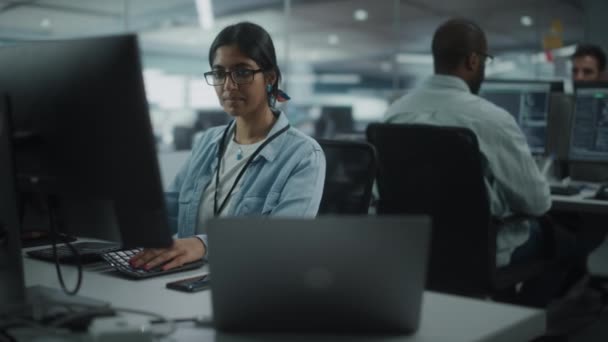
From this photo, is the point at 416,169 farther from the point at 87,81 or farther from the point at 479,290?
the point at 87,81

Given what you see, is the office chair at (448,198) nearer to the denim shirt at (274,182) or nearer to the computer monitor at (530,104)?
the denim shirt at (274,182)

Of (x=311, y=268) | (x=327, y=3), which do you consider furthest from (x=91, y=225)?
(x=327, y=3)

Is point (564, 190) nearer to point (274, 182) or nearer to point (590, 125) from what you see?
point (590, 125)

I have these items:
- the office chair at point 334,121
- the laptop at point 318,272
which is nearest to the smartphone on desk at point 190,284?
the laptop at point 318,272

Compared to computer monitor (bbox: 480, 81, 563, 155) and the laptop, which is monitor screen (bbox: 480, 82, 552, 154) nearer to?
computer monitor (bbox: 480, 81, 563, 155)

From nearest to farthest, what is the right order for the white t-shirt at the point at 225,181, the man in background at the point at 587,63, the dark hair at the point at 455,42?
1. the white t-shirt at the point at 225,181
2. the dark hair at the point at 455,42
3. the man in background at the point at 587,63

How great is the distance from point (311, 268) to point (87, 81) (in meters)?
0.45

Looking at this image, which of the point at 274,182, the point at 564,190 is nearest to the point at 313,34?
the point at 564,190

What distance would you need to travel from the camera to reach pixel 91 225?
3.87ft

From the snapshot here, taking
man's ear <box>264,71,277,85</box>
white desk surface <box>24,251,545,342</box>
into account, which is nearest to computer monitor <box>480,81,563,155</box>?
man's ear <box>264,71,277,85</box>

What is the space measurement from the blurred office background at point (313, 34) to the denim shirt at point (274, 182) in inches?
42.2

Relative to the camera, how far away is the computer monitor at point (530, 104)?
10.0ft

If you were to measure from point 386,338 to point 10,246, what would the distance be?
61cm

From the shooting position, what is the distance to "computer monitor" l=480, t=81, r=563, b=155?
3.06 metres
